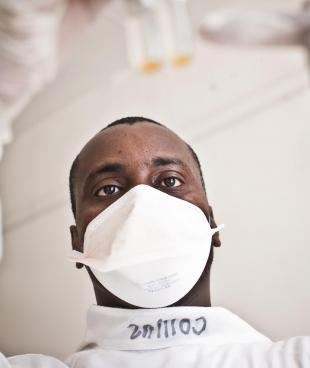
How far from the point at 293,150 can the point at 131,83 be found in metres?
0.37

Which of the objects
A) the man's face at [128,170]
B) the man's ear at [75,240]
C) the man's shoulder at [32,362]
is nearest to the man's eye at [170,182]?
the man's face at [128,170]

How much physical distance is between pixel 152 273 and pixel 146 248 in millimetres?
30

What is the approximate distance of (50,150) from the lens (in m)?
0.82

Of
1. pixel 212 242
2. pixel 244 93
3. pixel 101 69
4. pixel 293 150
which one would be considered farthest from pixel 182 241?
pixel 101 69

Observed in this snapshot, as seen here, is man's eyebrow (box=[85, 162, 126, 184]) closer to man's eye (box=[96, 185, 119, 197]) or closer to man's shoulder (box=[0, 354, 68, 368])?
man's eye (box=[96, 185, 119, 197])

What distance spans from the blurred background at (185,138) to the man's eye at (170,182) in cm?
8

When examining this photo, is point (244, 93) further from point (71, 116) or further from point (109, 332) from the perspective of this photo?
point (109, 332)

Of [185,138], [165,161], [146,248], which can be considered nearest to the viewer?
[146,248]

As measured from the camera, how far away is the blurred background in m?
0.65

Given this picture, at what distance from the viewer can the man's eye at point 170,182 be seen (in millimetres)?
604

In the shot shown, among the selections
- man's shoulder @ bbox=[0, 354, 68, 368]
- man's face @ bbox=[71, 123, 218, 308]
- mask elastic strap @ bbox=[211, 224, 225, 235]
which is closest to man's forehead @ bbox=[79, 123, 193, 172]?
man's face @ bbox=[71, 123, 218, 308]

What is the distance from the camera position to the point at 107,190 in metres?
0.60

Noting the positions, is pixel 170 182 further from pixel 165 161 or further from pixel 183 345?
pixel 183 345

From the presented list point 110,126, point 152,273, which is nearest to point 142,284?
point 152,273
